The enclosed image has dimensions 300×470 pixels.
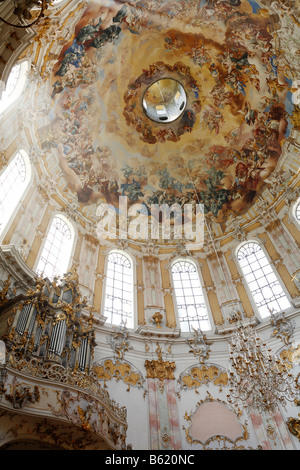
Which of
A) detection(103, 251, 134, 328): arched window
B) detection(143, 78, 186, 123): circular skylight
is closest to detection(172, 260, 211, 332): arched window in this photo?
detection(103, 251, 134, 328): arched window

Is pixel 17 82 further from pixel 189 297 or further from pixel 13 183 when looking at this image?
pixel 189 297

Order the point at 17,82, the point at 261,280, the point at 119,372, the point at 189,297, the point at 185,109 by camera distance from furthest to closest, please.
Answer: the point at 185,109
the point at 189,297
the point at 261,280
the point at 17,82
the point at 119,372

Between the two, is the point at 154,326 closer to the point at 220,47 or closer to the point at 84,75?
the point at 84,75

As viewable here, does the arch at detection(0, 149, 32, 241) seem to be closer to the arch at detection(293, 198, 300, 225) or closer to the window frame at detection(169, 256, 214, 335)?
the window frame at detection(169, 256, 214, 335)

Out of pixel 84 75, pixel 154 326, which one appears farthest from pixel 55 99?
pixel 154 326

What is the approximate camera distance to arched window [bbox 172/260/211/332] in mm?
15391

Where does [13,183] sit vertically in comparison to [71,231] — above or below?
below

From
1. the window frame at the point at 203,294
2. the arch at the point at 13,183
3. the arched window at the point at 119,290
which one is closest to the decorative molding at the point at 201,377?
the window frame at the point at 203,294

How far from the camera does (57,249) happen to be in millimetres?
15086

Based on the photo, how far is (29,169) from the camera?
1480cm

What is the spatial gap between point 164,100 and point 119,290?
1369 centimetres

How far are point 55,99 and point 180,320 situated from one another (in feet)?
40.3

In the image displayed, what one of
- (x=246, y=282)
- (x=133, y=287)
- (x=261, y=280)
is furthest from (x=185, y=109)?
(x=133, y=287)

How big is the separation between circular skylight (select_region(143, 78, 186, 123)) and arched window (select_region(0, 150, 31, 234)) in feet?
31.6
